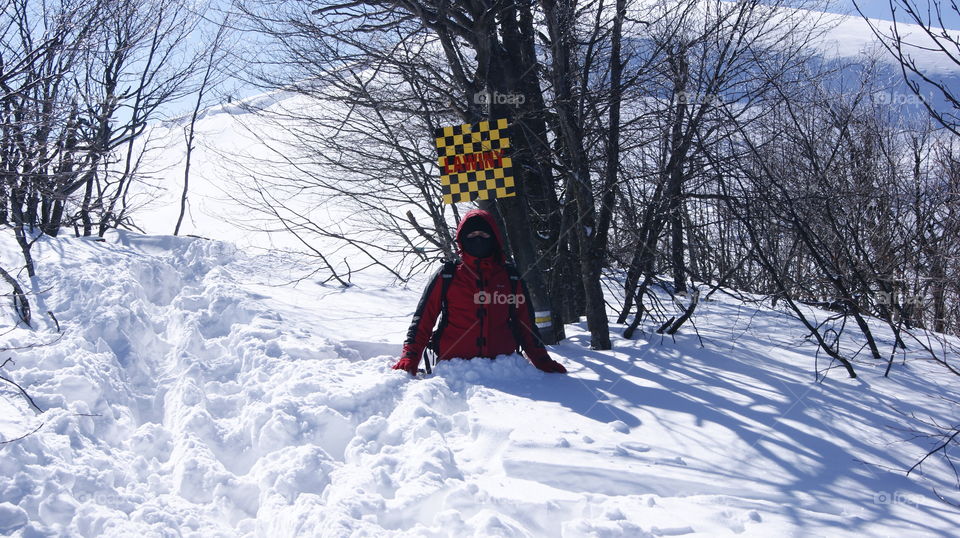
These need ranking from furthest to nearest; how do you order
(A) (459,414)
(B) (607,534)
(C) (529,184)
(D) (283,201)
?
1. (D) (283,201)
2. (C) (529,184)
3. (A) (459,414)
4. (B) (607,534)

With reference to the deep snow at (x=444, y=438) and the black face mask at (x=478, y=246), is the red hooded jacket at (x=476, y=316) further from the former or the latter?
the deep snow at (x=444, y=438)

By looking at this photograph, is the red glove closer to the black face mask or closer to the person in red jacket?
the person in red jacket

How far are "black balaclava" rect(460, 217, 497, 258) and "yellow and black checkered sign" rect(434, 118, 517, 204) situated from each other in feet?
2.94

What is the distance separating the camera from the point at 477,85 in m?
6.44

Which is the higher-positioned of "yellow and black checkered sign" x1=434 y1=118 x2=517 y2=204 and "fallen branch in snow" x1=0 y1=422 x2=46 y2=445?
"yellow and black checkered sign" x1=434 y1=118 x2=517 y2=204

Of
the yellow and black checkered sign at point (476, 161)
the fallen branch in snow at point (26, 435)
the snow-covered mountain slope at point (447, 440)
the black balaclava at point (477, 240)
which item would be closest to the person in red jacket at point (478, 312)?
the black balaclava at point (477, 240)

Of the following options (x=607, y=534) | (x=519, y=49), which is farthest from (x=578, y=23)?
(x=607, y=534)

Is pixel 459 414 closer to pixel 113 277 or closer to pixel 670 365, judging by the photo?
pixel 670 365

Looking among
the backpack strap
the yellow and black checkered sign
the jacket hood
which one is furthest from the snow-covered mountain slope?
the yellow and black checkered sign

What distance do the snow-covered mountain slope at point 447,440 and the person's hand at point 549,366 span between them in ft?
0.44

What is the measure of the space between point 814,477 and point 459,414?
1962 mm

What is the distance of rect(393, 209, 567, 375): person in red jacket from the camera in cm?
526

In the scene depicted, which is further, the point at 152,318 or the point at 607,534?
the point at 152,318

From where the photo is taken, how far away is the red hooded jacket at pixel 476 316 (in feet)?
17.3
